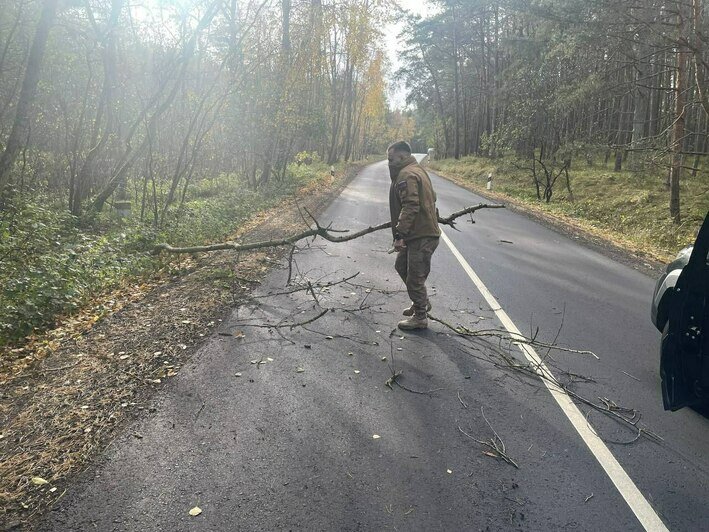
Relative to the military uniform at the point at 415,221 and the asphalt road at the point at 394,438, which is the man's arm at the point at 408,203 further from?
the asphalt road at the point at 394,438

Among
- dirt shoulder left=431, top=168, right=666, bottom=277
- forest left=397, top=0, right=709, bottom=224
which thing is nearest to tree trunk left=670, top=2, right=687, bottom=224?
forest left=397, top=0, right=709, bottom=224

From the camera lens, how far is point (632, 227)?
15.0 meters

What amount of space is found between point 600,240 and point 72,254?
11565mm

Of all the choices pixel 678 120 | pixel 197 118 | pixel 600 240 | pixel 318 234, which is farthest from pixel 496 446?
pixel 678 120

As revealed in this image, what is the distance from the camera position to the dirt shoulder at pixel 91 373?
9.94 ft

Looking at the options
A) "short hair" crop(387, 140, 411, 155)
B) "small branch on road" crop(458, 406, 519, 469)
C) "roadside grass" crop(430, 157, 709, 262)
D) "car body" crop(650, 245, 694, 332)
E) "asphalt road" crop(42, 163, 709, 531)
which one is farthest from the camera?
"roadside grass" crop(430, 157, 709, 262)

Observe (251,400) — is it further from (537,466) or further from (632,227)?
(632,227)

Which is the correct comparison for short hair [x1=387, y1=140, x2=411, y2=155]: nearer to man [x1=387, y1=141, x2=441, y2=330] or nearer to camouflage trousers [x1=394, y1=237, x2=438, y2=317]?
man [x1=387, y1=141, x2=441, y2=330]

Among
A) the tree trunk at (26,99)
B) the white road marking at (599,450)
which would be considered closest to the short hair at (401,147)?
the white road marking at (599,450)

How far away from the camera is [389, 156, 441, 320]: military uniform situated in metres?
5.52

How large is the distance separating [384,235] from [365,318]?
5.91m

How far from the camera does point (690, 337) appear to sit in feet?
11.3

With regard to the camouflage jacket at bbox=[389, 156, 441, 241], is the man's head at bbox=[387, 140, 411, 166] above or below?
above

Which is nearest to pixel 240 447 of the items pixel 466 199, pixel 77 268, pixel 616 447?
pixel 616 447
